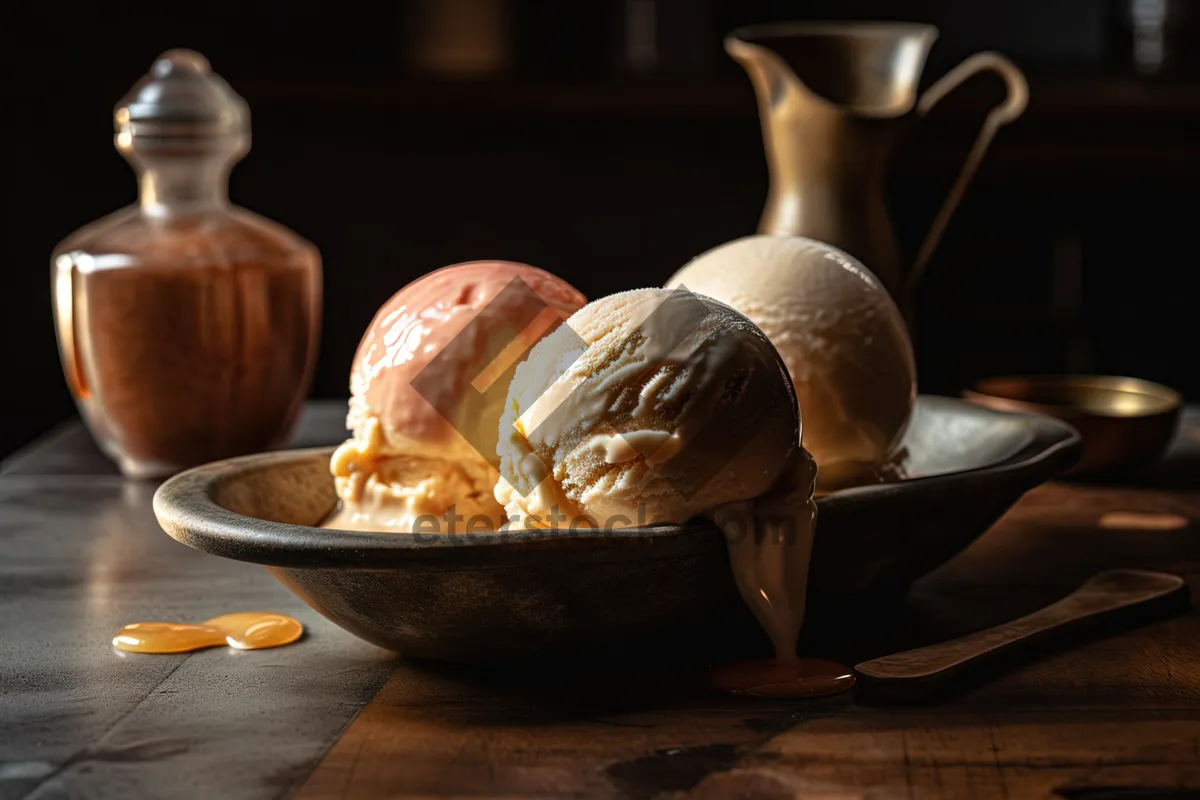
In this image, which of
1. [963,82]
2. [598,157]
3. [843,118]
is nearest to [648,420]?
[843,118]

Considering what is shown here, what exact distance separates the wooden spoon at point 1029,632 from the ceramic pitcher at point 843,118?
0.38 m

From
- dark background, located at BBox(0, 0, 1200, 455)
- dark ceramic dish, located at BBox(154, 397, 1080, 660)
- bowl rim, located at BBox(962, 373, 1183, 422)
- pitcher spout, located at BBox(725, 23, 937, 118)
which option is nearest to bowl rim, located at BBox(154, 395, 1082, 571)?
dark ceramic dish, located at BBox(154, 397, 1080, 660)

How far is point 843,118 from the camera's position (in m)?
1.04

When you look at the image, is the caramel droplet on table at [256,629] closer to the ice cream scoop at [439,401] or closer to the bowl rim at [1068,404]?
the ice cream scoop at [439,401]

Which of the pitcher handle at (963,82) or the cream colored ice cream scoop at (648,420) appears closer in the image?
the cream colored ice cream scoop at (648,420)

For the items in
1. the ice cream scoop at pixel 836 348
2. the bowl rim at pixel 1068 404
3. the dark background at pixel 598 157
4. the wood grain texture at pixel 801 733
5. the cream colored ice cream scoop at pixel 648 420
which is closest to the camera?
the wood grain texture at pixel 801 733

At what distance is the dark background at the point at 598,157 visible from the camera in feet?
6.15

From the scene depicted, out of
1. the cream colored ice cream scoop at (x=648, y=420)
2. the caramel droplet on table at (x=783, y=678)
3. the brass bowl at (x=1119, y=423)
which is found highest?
the cream colored ice cream scoop at (x=648, y=420)

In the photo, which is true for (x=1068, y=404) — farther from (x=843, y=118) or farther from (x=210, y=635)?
(x=210, y=635)

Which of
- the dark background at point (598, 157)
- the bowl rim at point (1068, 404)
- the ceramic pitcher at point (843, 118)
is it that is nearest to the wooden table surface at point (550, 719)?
the bowl rim at point (1068, 404)

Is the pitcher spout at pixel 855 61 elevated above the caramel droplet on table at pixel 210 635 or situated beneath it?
elevated above

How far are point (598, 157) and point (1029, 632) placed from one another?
1.45m

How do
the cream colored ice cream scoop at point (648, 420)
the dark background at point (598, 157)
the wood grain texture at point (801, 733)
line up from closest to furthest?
1. the wood grain texture at point (801, 733)
2. the cream colored ice cream scoop at point (648, 420)
3. the dark background at point (598, 157)

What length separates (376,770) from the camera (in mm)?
526
